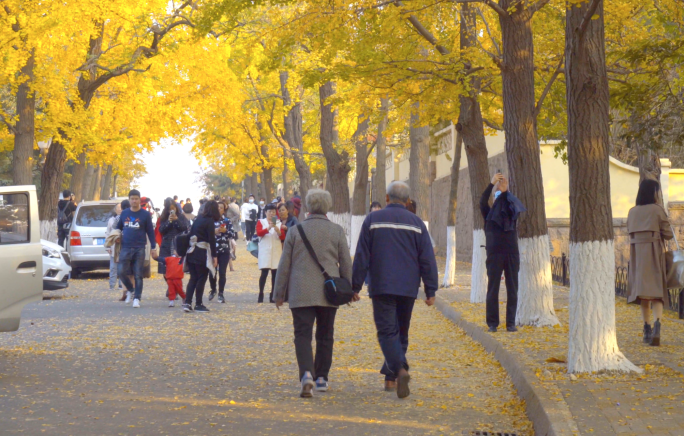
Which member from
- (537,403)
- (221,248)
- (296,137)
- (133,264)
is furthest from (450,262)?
(296,137)

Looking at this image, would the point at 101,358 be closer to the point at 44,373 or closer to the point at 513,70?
the point at 44,373

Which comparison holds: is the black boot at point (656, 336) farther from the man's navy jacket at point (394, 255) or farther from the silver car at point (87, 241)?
the silver car at point (87, 241)

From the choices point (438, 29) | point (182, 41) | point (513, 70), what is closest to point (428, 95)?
point (438, 29)

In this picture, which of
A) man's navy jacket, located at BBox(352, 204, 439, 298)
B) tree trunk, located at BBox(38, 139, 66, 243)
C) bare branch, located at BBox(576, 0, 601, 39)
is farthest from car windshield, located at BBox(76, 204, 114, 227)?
bare branch, located at BBox(576, 0, 601, 39)

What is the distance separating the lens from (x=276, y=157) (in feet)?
140

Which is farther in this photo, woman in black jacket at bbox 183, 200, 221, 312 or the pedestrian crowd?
woman in black jacket at bbox 183, 200, 221, 312

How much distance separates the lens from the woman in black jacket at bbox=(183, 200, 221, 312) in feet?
48.9

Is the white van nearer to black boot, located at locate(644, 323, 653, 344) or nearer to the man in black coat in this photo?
the man in black coat

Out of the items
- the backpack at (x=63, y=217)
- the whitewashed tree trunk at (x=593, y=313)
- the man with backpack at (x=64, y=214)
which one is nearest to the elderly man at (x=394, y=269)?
the whitewashed tree trunk at (x=593, y=313)

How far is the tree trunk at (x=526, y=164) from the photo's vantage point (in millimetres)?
11664

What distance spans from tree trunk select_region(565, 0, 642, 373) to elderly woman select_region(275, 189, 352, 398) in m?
2.11

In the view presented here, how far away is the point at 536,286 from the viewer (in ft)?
39.0

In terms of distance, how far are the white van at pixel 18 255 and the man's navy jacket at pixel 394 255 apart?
317cm

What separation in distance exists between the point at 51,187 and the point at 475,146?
13.6m
